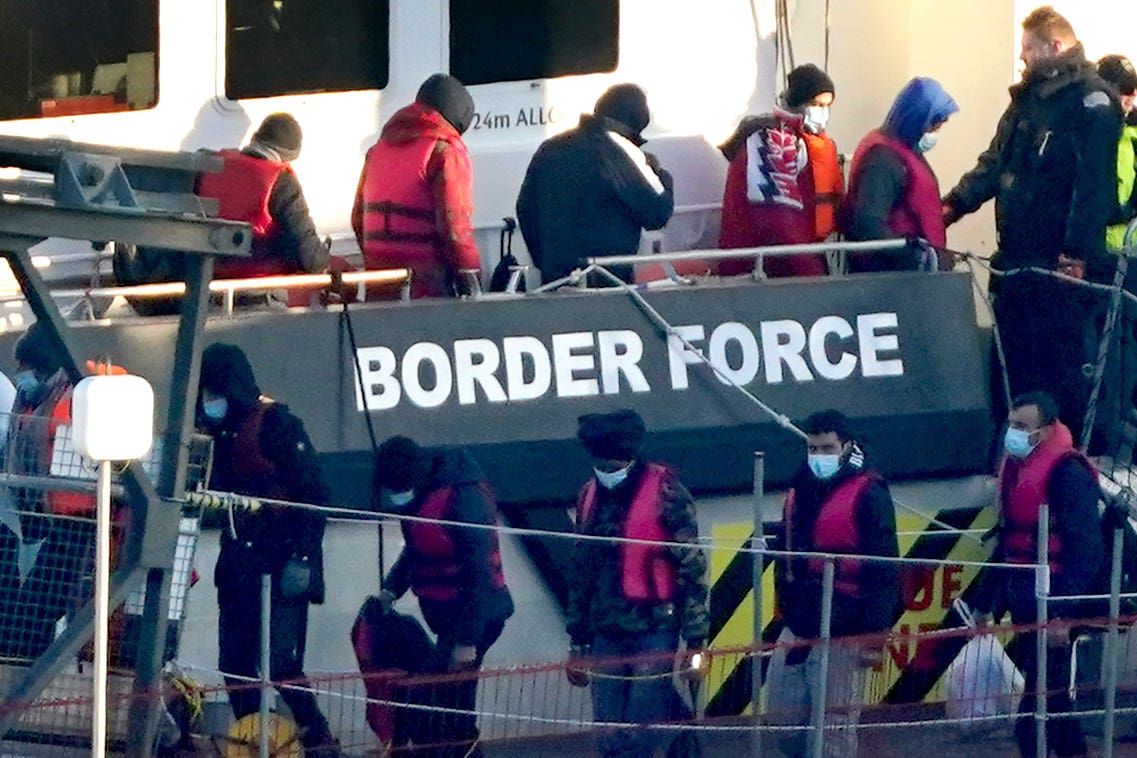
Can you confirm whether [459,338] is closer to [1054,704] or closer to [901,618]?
[901,618]

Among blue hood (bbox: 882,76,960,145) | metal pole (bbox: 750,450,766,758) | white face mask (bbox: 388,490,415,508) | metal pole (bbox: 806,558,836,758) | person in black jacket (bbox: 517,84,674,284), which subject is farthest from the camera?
blue hood (bbox: 882,76,960,145)

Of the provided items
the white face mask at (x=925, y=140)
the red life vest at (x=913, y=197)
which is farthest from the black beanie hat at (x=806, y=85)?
the white face mask at (x=925, y=140)

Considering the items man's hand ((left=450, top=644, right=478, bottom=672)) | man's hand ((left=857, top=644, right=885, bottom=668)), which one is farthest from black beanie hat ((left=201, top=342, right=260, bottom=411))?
man's hand ((left=857, top=644, right=885, bottom=668))

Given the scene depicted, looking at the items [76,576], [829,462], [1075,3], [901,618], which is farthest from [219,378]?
[1075,3]

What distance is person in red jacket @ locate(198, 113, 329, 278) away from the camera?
8000 millimetres

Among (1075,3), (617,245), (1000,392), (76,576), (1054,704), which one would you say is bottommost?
(1054,704)

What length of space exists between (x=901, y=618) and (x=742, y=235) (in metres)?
1.49

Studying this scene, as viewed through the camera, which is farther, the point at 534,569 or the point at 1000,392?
the point at 1000,392

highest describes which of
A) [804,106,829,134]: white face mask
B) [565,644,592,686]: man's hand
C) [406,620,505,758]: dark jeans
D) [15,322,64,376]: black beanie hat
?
[804,106,829,134]: white face mask

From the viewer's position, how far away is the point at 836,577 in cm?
767

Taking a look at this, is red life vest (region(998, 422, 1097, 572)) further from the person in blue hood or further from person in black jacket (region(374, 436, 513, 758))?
person in black jacket (region(374, 436, 513, 758))

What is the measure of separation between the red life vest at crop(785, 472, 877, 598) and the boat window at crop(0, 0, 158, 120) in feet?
9.87

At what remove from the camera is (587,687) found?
7.79 metres

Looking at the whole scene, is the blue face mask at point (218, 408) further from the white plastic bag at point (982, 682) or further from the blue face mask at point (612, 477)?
the white plastic bag at point (982, 682)
